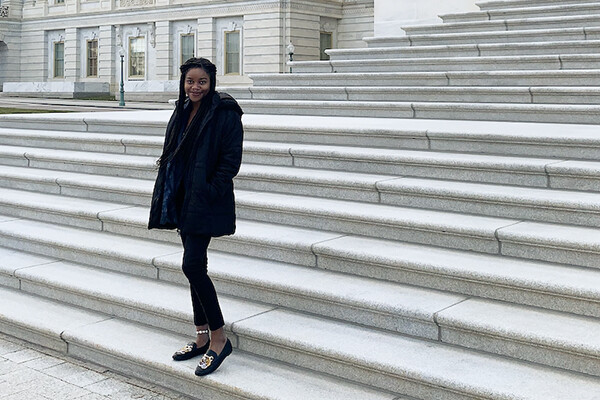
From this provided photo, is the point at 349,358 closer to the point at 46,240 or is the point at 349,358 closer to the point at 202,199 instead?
the point at 202,199

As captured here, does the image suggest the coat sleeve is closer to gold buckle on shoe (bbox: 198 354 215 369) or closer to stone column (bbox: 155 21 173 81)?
gold buckle on shoe (bbox: 198 354 215 369)

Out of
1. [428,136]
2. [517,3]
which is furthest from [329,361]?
[517,3]

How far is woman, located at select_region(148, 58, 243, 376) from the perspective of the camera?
480 centimetres

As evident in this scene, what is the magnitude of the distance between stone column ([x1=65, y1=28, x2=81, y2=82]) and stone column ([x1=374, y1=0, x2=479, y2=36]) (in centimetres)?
4739

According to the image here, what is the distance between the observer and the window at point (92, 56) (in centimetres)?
5825

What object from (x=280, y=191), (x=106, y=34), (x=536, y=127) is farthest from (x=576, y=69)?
(x=106, y=34)

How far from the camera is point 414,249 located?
595 centimetres

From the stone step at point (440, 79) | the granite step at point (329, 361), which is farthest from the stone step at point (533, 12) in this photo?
the granite step at point (329, 361)

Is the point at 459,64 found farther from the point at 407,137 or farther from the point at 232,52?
the point at 232,52

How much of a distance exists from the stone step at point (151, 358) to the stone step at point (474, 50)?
737 cm

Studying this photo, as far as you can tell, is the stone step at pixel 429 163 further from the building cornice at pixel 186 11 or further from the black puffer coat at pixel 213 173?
the building cornice at pixel 186 11

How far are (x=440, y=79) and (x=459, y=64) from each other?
69 centimetres

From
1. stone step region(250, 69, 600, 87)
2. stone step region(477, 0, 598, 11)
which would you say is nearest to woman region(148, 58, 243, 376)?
stone step region(250, 69, 600, 87)

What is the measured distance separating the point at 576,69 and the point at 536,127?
2599 mm
